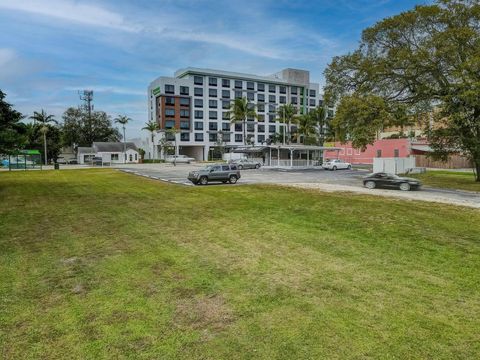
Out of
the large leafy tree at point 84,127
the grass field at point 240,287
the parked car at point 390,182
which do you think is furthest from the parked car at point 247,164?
the large leafy tree at point 84,127

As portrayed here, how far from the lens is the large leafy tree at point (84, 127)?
4178 inches

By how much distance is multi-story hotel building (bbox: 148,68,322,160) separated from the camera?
9862 centimetres

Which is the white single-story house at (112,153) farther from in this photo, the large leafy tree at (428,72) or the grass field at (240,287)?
the grass field at (240,287)

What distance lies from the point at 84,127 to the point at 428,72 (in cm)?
9833

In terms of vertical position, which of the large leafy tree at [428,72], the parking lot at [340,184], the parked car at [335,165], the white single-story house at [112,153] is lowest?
the parking lot at [340,184]

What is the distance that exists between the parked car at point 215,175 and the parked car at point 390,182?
10.8 meters

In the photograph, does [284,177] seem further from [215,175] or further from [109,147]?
[109,147]

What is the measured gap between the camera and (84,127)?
353 feet

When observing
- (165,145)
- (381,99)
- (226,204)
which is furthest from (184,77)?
(226,204)

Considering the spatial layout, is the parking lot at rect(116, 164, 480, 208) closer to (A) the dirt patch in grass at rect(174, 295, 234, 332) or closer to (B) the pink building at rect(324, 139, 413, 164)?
(A) the dirt patch in grass at rect(174, 295, 234, 332)

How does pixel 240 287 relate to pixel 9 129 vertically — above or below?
below

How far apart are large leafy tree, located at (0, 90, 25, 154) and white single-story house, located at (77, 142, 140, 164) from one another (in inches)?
2354

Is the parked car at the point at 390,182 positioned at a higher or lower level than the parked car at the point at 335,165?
lower

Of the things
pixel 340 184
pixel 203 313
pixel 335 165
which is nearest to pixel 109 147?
pixel 335 165
